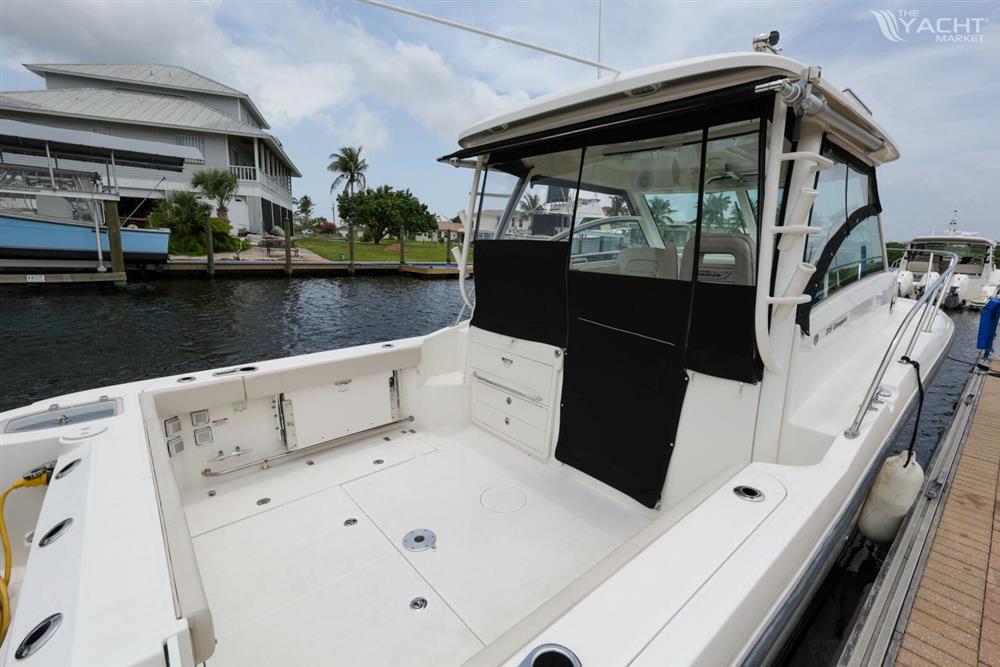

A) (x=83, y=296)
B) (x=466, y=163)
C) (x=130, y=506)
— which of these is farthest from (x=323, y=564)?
(x=83, y=296)

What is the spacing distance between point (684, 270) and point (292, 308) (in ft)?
42.5

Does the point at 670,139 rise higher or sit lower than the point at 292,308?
higher

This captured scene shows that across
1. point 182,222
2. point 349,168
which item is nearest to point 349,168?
point 349,168

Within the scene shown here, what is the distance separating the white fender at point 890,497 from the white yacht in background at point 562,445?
314mm

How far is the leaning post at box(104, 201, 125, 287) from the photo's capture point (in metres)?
14.2

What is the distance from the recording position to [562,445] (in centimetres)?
266

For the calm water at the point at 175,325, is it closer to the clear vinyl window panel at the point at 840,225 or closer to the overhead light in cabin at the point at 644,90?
the overhead light in cabin at the point at 644,90

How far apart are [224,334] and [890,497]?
11161 millimetres

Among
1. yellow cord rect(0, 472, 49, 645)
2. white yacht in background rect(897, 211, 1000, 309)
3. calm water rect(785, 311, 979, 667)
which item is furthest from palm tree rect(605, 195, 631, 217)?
white yacht in background rect(897, 211, 1000, 309)

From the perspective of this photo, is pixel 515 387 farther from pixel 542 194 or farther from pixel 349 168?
pixel 349 168

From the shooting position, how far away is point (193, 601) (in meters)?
0.99

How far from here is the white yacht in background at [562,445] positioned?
3.56 ft

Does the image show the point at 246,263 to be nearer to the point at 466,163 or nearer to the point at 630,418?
the point at 466,163

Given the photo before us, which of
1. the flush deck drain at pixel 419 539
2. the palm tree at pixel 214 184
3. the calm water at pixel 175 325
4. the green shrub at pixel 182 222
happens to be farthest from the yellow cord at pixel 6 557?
the palm tree at pixel 214 184
